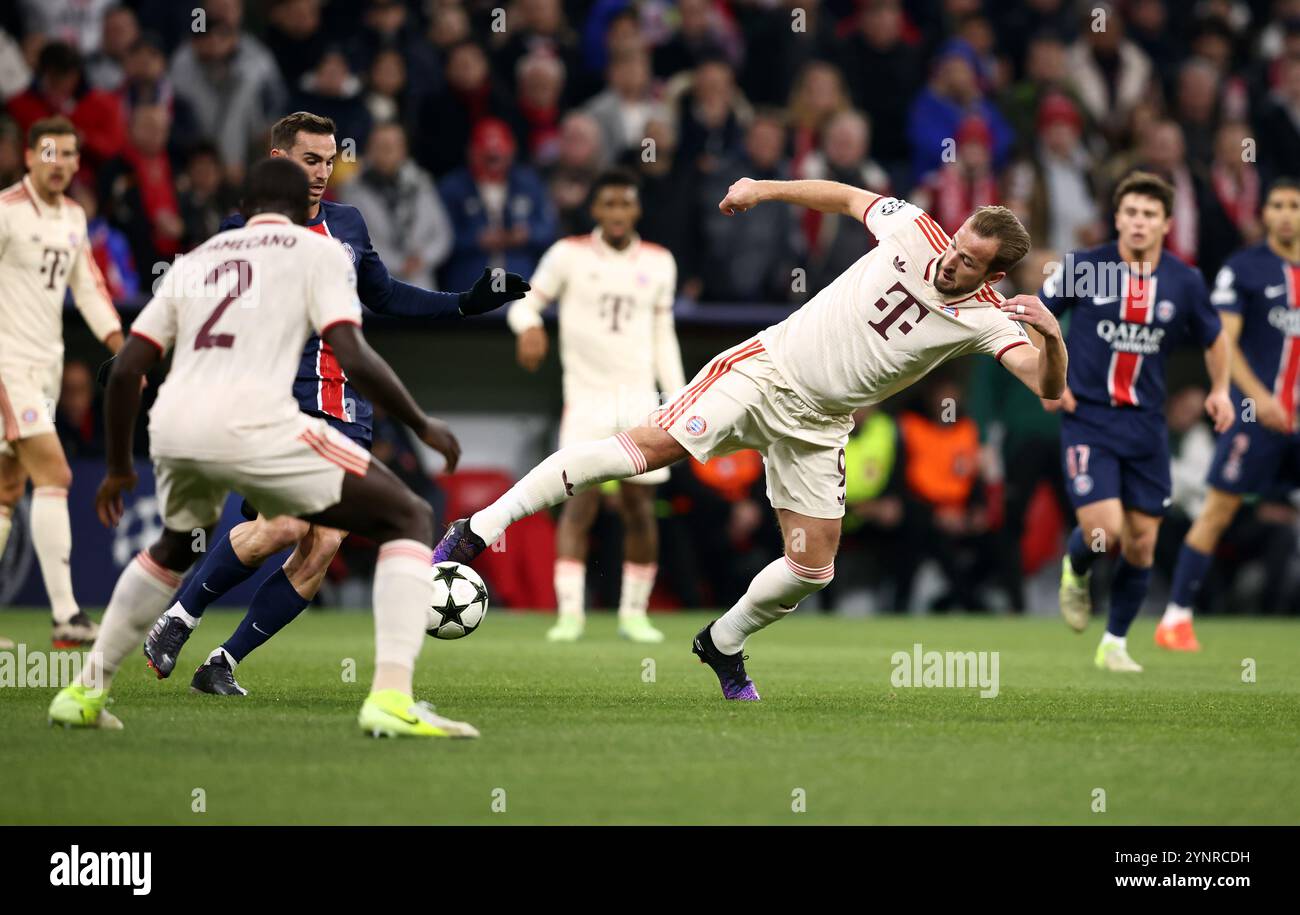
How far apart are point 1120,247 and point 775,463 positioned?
3575mm

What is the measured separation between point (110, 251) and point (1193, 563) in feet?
27.8

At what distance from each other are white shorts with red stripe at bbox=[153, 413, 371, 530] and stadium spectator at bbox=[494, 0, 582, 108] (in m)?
11.9

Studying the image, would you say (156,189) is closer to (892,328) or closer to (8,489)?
(8,489)

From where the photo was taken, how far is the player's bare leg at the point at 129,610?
6.25m

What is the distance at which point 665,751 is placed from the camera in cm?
607

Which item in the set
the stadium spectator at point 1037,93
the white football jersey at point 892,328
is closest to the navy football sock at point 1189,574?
the white football jersey at point 892,328

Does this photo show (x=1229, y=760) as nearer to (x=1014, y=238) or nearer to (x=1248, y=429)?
(x=1014, y=238)

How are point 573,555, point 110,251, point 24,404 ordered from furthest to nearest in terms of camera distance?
point 110,251, point 573,555, point 24,404

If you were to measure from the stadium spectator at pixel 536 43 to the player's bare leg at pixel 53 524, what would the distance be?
303 inches

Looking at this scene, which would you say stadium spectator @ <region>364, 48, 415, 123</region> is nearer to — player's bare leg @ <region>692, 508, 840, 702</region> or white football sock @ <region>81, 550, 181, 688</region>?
player's bare leg @ <region>692, 508, 840, 702</region>

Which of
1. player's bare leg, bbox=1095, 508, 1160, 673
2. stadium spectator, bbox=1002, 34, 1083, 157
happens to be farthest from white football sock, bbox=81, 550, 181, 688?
stadium spectator, bbox=1002, 34, 1083, 157

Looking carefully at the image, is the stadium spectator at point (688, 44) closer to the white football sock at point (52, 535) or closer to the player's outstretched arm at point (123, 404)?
the white football sock at point (52, 535)

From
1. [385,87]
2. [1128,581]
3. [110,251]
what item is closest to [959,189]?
[385,87]

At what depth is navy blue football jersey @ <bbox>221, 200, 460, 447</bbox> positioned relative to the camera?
7645 millimetres
